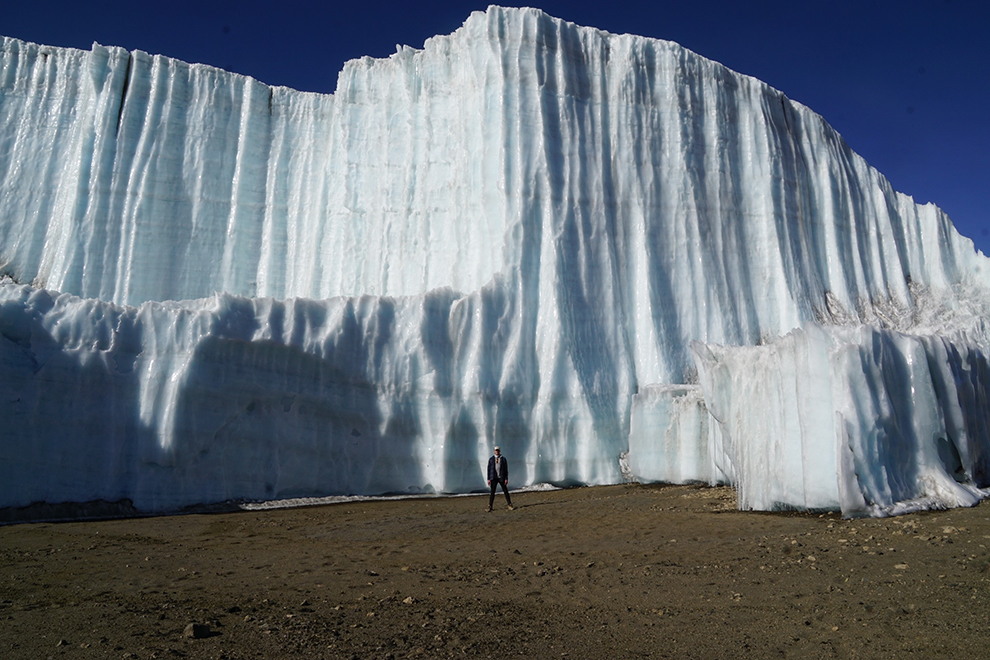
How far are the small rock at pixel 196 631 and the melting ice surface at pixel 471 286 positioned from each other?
6091 mm

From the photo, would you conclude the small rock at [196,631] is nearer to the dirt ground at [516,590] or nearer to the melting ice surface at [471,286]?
the dirt ground at [516,590]

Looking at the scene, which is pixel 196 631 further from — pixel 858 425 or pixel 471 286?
pixel 471 286

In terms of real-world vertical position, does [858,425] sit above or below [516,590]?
above

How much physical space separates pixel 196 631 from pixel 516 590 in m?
1.99

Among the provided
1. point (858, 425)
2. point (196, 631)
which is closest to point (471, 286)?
point (858, 425)

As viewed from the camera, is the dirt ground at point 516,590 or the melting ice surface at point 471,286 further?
the melting ice surface at point 471,286

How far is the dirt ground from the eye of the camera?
3654mm

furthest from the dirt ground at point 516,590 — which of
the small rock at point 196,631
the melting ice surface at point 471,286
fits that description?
the melting ice surface at point 471,286

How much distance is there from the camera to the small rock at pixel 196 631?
147 inches

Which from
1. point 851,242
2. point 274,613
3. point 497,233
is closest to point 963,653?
point 274,613

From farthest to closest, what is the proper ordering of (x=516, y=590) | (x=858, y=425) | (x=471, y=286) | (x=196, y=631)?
(x=471, y=286) → (x=858, y=425) → (x=516, y=590) → (x=196, y=631)

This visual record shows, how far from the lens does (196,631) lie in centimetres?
375

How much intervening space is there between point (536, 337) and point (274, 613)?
32.4ft

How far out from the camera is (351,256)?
1733cm
